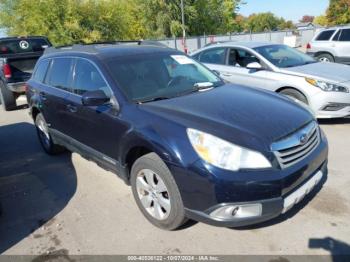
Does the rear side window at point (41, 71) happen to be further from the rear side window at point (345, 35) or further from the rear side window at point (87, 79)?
the rear side window at point (345, 35)

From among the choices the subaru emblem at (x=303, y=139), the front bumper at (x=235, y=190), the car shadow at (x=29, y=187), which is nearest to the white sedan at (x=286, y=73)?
the subaru emblem at (x=303, y=139)

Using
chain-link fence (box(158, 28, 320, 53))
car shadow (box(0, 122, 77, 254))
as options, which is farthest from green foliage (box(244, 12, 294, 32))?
car shadow (box(0, 122, 77, 254))

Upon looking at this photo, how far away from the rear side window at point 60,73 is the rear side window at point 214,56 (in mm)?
3638

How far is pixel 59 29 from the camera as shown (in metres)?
20.6

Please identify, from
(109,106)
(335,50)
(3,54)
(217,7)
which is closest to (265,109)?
(109,106)

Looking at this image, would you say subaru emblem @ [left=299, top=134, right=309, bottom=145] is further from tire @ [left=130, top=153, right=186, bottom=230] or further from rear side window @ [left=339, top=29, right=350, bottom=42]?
rear side window @ [left=339, top=29, right=350, bottom=42]

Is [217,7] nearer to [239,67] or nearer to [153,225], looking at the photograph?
[239,67]

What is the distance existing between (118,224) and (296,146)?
1.88 m

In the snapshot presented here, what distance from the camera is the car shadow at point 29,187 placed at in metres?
3.58

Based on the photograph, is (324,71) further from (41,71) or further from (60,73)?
(41,71)

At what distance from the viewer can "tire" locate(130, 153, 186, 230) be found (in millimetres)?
2924

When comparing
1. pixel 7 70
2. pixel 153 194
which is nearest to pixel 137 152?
pixel 153 194

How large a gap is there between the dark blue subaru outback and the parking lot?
275mm

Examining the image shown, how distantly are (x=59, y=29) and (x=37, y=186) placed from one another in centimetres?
1828
